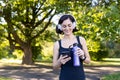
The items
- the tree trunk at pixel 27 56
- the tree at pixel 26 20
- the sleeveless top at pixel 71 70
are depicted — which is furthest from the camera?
the tree trunk at pixel 27 56

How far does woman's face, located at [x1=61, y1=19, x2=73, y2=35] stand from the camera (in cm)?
380

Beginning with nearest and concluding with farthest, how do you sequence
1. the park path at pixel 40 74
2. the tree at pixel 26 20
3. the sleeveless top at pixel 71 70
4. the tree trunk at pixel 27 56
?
the sleeveless top at pixel 71 70 → the park path at pixel 40 74 → the tree at pixel 26 20 → the tree trunk at pixel 27 56

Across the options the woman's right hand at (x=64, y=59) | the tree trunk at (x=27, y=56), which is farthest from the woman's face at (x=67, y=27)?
the tree trunk at (x=27, y=56)

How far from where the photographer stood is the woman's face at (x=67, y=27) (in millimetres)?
3797

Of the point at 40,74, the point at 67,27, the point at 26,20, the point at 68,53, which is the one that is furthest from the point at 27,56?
the point at 68,53

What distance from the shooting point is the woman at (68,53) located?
366 centimetres

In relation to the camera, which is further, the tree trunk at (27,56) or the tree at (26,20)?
the tree trunk at (27,56)

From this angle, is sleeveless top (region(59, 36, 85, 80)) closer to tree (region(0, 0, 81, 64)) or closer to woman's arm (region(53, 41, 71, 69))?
woman's arm (region(53, 41, 71, 69))

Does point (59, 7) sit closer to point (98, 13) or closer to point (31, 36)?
point (98, 13)

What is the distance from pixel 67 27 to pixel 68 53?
1.03ft

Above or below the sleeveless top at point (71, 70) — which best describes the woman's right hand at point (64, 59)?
above

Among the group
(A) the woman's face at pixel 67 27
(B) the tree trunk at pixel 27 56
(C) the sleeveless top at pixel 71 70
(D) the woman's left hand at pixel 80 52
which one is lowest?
(B) the tree trunk at pixel 27 56

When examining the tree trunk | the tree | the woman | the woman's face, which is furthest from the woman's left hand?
the tree trunk

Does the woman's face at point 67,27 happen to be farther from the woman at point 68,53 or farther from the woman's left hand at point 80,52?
the woman's left hand at point 80,52
